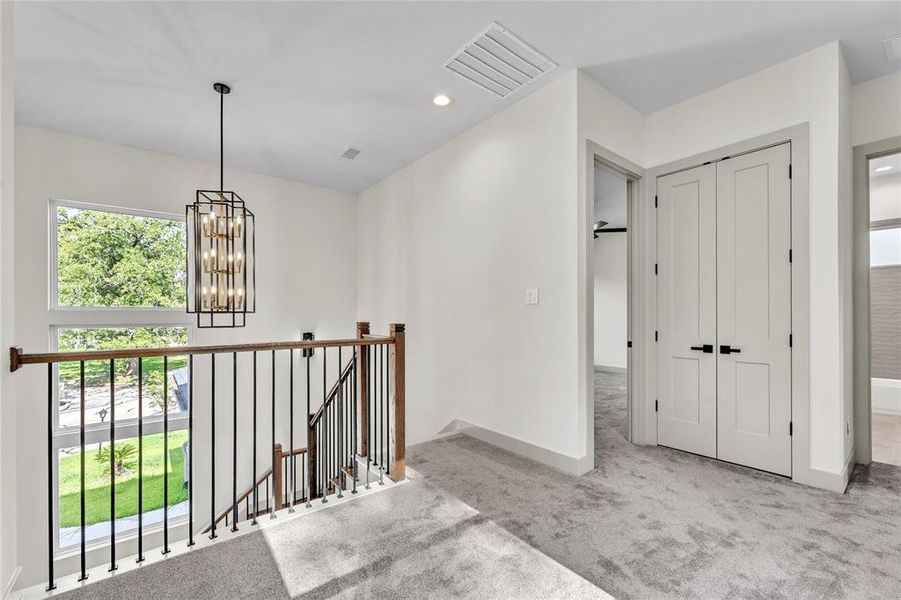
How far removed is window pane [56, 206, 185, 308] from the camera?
3781 millimetres

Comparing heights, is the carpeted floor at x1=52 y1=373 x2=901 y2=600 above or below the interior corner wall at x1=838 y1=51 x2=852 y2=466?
below

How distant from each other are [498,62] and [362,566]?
305 cm

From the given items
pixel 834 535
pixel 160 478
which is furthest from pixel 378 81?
pixel 160 478

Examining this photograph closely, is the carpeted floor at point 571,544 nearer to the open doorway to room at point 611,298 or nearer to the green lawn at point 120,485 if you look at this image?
the green lawn at point 120,485

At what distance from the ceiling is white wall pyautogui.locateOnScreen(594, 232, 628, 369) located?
5151 millimetres

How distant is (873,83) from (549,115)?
7.59 feet

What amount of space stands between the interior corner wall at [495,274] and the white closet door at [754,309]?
1169mm

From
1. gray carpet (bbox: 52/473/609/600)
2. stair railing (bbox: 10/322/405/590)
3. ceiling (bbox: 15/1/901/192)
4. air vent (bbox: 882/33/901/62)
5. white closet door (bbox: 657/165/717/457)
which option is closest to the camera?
gray carpet (bbox: 52/473/609/600)

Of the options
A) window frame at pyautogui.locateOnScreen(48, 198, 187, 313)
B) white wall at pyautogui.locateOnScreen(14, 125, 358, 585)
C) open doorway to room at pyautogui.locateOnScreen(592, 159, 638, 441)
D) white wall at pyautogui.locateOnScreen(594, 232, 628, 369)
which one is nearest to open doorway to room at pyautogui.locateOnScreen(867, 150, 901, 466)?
open doorway to room at pyautogui.locateOnScreen(592, 159, 638, 441)

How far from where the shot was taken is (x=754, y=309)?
2869mm

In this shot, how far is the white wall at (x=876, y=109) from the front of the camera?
284cm

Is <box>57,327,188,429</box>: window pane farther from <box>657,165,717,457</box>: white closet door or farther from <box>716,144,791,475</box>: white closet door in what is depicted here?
<box>716,144,791,475</box>: white closet door

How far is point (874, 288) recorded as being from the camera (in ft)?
16.3

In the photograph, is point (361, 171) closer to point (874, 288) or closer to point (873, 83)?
point (873, 83)
